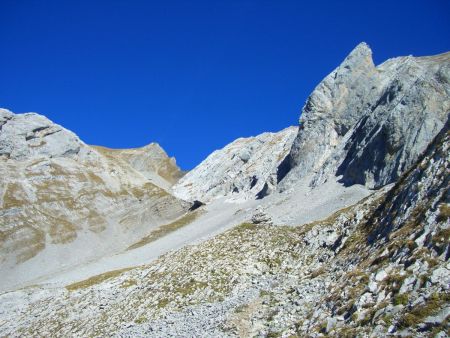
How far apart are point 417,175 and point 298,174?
223ft

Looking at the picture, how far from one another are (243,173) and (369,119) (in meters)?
67.4

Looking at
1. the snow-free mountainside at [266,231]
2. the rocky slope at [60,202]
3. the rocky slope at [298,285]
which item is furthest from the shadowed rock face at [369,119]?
the rocky slope at [60,202]

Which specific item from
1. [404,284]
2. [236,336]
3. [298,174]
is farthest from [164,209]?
[404,284]

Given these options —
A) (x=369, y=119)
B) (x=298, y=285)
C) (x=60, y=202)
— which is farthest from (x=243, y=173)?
(x=298, y=285)

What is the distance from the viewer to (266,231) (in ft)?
174

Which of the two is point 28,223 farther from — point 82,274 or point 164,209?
point 82,274

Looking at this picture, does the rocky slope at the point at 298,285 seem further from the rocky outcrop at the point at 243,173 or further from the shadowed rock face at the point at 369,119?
the rocky outcrop at the point at 243,173

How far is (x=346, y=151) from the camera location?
290 feet

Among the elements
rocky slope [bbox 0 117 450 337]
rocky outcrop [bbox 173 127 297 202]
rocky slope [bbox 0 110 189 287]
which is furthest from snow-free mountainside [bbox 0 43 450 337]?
rocky outcrop [bbox 173 127 297 202]

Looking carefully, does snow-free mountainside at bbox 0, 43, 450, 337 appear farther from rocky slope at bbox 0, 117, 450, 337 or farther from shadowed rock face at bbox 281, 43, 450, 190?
shadowed rock face at bbox 281, 43, 450, 190

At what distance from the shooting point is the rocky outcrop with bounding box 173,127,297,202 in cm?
13225

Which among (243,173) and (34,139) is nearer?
(243,173)

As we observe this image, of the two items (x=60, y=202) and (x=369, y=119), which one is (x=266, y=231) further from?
(x=60, y=202)

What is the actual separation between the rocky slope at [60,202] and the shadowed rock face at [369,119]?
53.1 m
